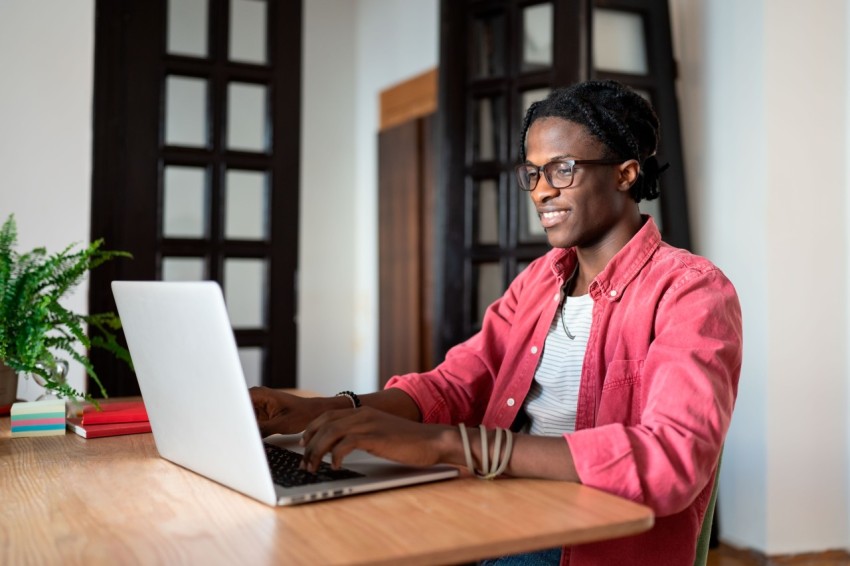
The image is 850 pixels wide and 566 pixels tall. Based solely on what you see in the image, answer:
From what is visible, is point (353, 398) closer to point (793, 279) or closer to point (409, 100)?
point (793, 279)

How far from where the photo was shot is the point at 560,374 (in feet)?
4.94

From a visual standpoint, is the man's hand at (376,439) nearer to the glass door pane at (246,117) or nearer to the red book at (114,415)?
the red book at (114,415)

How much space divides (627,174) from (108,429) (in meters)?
0.98

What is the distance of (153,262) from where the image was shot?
10.7 ft

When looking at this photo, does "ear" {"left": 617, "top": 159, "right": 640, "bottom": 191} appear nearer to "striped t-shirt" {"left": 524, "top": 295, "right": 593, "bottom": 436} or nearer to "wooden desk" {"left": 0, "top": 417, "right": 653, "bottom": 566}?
"striped t-shirt" {"left": 524, "top": 295, "right": 593, "bottom": 436}

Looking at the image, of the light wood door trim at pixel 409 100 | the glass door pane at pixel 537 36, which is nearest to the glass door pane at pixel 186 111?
the glass door pane at pixel 537 36

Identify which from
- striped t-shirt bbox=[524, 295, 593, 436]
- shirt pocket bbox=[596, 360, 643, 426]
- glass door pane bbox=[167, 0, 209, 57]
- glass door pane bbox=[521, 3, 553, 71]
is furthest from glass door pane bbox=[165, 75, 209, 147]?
shirt pocket bbox=[596, 360, 643, 426]

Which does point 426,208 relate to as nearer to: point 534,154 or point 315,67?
point 315,67

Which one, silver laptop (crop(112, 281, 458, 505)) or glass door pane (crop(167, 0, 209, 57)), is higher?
glass door pane (crop(167, 0, 209, 57))

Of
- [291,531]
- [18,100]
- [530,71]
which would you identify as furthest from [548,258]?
[18,100]

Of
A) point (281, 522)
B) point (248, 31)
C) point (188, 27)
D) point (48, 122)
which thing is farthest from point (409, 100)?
point (281, 522)

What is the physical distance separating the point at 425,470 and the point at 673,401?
326 millimetres

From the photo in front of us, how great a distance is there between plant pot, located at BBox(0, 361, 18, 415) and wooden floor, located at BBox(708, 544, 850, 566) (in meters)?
2.16

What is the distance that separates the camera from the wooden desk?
2.72 feet
